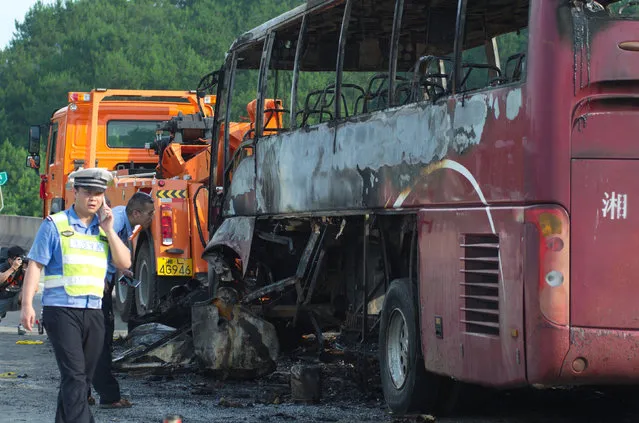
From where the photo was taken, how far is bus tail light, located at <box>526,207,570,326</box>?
7438 mm

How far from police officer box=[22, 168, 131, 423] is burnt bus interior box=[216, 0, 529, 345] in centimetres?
218

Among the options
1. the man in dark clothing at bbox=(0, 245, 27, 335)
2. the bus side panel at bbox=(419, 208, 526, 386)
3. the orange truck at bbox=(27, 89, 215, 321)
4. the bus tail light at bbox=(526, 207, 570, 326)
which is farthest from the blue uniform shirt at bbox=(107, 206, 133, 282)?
the orange truck at bbox=(27, 89, 215, 321)

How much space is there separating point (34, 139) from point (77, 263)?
1379cm

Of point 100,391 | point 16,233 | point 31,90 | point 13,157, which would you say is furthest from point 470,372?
point 31,90

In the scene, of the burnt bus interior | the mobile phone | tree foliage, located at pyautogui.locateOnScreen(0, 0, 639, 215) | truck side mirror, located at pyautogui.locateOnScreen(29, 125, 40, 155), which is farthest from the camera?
tree foliage, located at pyautogui.locateOnScreen(0, 0, 639, 215)

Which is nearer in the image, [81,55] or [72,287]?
[72,287]

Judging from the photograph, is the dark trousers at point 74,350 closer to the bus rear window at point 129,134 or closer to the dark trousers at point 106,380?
the dark trousers at point 106,380

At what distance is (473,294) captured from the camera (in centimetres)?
816

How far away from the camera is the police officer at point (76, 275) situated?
25.3ft

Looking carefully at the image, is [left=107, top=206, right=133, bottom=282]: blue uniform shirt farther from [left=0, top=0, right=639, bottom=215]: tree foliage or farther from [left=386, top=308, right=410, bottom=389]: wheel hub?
[left=0, top=0, right=639, bottom=215]: tree foliage

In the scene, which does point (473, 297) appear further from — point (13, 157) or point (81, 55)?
point (81, 55)

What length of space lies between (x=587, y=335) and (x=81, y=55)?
78.4 meters

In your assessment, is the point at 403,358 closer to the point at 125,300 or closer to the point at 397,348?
the point at 397,348

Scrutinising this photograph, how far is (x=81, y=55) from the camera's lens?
83.7 m
